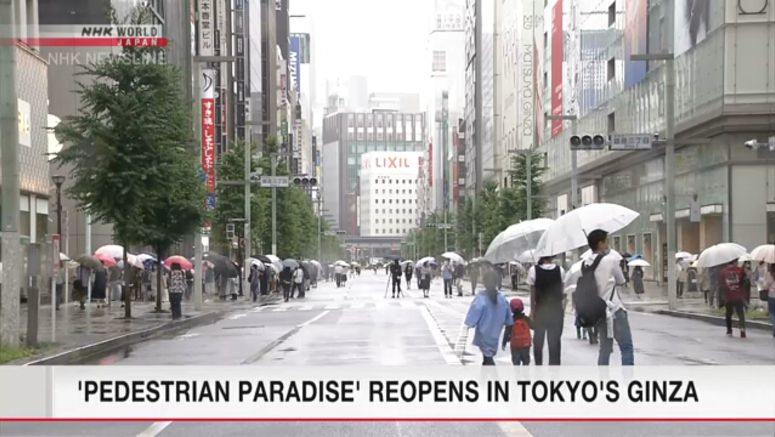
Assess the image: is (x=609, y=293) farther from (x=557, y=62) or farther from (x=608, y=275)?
(x=557, y=62)

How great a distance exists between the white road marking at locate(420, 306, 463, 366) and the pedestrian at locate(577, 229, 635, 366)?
3.95 meters

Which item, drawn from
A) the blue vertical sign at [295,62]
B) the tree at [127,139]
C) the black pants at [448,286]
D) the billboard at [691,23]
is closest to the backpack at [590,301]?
the tree at [127,139]

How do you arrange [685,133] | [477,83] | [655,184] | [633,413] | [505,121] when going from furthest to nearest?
[477,83]
[505,121]
[655,184]
[685,133]
[633,413]

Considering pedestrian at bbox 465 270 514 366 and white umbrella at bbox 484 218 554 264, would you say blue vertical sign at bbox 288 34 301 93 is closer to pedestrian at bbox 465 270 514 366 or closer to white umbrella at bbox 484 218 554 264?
white umbrella at bbox 484 218 554 264

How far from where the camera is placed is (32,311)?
18781mm

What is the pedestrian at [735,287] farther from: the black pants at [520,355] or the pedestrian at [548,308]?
the black pants at [520,355]

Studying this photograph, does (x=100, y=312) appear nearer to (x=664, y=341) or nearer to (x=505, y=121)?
(x=664, y=341)

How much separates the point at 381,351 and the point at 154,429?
318 inches

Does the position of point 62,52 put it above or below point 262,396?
above

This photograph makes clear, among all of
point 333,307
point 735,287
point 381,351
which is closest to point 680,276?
point 333,307

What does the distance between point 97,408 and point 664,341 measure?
13370 mm

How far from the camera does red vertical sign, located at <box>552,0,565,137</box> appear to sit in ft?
242

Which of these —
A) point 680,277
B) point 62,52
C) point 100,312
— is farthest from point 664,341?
point 62,52

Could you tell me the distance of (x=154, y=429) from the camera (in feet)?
32.4
